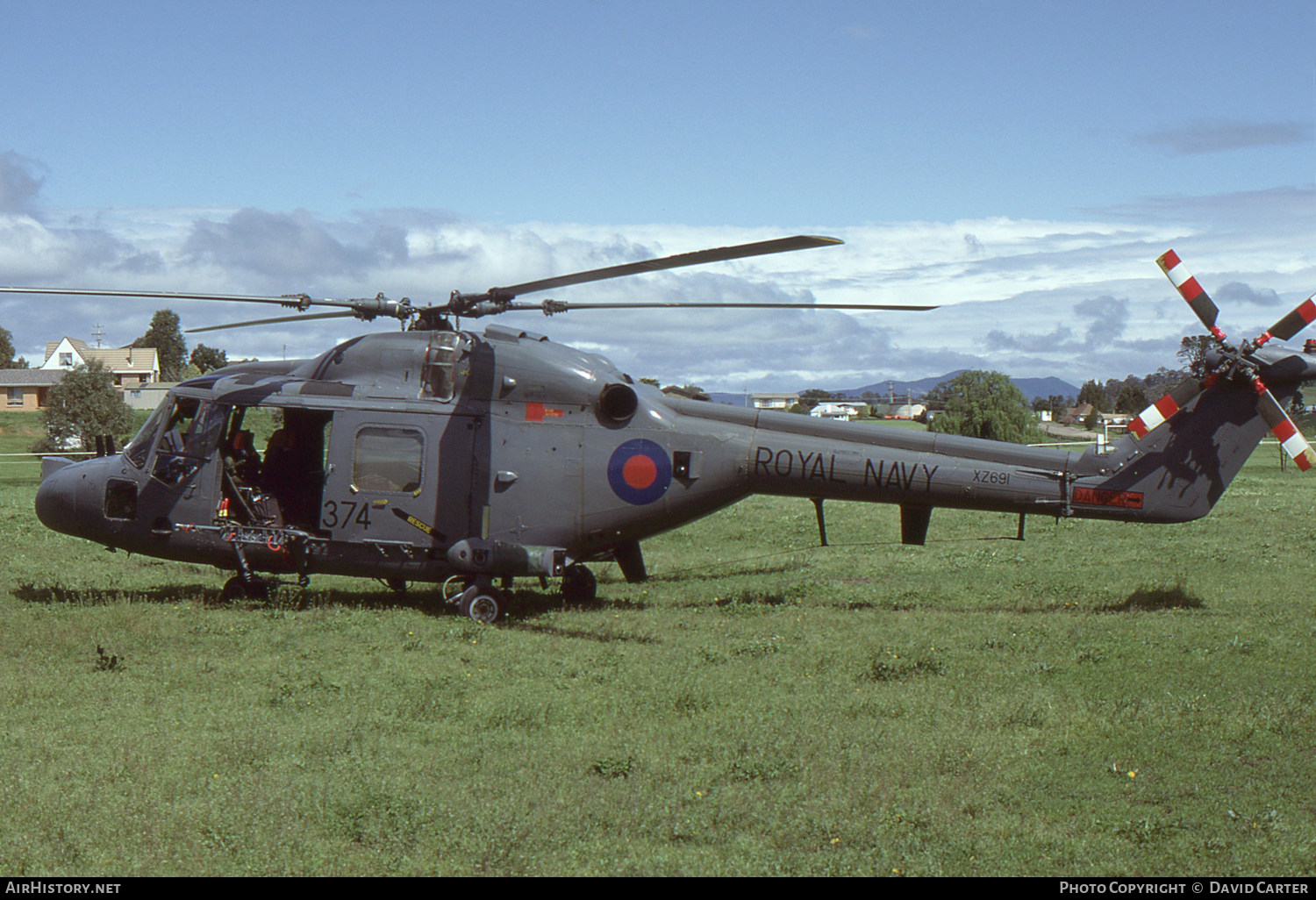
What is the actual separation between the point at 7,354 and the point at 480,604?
160481 millimetres

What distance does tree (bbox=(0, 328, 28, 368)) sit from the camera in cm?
14052

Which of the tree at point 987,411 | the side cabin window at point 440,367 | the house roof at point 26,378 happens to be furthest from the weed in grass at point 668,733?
the house roof at point 26,378

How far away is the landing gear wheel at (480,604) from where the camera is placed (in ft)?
47.5

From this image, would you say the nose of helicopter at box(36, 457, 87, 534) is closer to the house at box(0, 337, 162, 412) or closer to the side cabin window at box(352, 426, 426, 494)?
the side cabin window at box(352, 426, 426, 494)

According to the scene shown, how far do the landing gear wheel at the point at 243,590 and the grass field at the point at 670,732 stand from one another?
→ 327mm

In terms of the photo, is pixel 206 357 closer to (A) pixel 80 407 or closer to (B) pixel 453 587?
(A) pixel 80 407

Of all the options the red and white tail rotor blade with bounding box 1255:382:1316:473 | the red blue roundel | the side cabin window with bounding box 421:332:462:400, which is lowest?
the red blue roundel

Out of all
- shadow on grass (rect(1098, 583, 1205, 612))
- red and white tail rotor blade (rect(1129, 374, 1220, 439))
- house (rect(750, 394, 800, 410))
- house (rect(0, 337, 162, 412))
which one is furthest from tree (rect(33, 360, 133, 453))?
house (rect(750, 394, 800, 410))

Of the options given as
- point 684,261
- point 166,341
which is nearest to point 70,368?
point 166,341

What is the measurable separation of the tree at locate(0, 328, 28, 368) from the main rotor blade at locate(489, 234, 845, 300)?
152655 mm

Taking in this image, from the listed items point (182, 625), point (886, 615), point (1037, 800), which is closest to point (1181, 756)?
point (1037, 800)

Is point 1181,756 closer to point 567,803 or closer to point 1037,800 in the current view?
point 1037,800

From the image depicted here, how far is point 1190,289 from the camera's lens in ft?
46.5

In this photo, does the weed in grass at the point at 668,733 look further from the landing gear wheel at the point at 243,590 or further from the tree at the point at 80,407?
the tree at the point at 80,407
